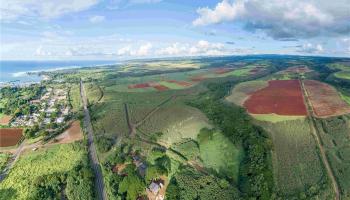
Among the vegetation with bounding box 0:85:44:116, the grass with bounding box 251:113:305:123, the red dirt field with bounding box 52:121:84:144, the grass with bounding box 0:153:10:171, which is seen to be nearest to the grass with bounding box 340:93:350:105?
the grass with bounding box 251:113:305:123

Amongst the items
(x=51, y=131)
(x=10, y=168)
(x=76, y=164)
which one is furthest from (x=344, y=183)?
(x=51, y=131)

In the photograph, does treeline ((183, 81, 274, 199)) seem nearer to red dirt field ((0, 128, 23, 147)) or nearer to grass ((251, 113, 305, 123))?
grass ((251, 113, 305, 123))

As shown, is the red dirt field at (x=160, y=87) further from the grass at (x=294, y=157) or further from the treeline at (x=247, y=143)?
the grass at (x=294, y=157)

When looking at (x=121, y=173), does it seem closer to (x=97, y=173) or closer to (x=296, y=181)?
(x=97, y=173)

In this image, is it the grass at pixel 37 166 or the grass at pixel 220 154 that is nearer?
the grass at pixel 220 154

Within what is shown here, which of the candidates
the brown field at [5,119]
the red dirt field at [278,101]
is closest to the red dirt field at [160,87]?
the red dirt field at [278,101]

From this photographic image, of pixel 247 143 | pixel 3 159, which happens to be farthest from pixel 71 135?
pixel 247 143
